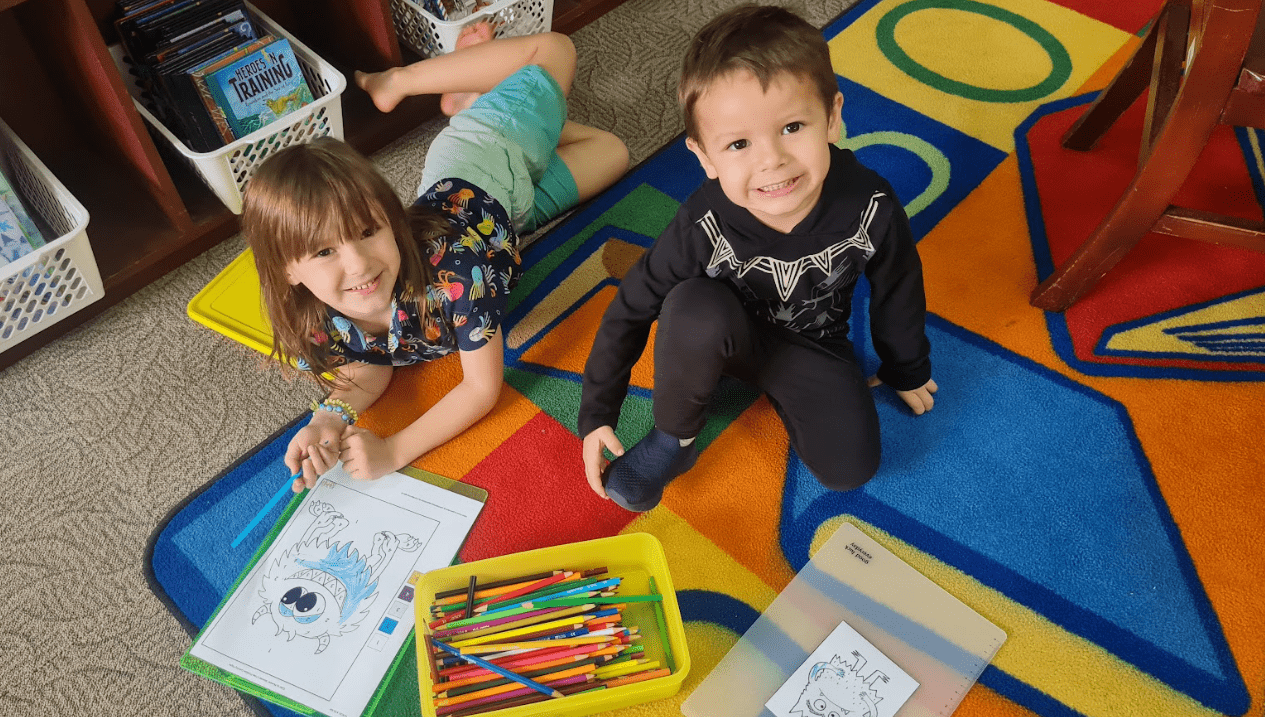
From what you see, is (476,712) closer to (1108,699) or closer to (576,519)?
(576,519)

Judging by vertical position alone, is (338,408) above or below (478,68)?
below

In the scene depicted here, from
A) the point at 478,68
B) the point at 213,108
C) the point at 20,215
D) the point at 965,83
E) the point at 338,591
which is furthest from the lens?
the point at 965,83

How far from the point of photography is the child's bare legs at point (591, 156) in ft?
4.17

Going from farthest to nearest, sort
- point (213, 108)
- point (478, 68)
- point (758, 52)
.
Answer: point (478, 68) → point (213, 108) → point (758, 52)

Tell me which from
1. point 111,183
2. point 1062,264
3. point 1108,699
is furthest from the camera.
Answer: point 111,183

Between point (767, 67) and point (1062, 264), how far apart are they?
0.61 meters

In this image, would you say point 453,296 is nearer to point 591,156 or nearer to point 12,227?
point 591,156

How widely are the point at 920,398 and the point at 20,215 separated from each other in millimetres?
1107

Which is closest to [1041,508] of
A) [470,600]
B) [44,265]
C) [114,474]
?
[470,600]

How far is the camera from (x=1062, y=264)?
1126mm

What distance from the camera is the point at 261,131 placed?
3.72 ft

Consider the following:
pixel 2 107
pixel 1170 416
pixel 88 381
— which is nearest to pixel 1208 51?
pixel 1170 416

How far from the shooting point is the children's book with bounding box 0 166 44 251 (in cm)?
102

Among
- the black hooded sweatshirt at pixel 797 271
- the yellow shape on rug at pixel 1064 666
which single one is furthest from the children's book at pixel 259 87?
the yellow shape on rug at pixel 1064 666
